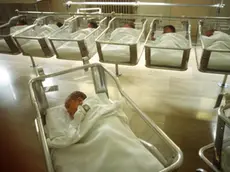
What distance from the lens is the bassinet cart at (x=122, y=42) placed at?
1.72m

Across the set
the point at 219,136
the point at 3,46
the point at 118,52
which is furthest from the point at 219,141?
the point at 3,46

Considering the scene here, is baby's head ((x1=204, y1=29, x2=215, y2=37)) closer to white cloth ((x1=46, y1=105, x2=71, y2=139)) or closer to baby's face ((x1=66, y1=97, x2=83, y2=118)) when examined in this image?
baby's face ((x1=66, y1=97, x2=83, y2=118))

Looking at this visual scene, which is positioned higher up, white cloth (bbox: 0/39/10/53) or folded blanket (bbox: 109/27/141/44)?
folded blanket (bbox: 109/27/141/44)

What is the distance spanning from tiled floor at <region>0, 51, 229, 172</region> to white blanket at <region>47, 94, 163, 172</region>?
65 cm

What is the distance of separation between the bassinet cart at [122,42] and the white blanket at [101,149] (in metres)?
0.71

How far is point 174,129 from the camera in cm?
174

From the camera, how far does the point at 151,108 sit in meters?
1.98

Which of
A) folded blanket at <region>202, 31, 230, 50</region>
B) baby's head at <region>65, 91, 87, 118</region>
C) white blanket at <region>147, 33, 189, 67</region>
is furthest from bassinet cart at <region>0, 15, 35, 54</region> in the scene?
folded blanket at <region>202, 31, 230, 50</region>

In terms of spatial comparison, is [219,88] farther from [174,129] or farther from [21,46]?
[21,46]

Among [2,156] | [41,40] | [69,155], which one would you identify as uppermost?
[41,40]

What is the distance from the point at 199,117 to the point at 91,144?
1182 millimetres

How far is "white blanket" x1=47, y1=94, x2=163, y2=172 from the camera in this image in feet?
2.83

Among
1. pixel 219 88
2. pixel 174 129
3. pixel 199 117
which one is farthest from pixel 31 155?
pixel 219 88

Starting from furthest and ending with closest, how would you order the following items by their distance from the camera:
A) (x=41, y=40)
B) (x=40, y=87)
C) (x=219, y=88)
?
(x=219, y=88), (x=41, y=40), (x=40, y=87)
